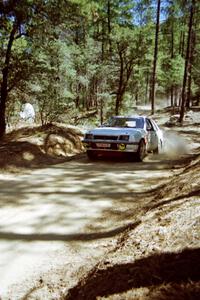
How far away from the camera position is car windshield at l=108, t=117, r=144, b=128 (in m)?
12.6

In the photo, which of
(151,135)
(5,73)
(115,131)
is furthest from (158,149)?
(5,73)

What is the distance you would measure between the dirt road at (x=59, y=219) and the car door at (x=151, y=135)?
9.55ft

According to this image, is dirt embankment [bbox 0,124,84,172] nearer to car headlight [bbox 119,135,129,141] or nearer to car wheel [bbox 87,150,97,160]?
car wheel [bbox 87,150,97,160]

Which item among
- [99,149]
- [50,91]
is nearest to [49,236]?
[99,149]

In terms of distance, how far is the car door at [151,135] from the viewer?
1301 cm

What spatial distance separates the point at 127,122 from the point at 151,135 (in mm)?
1186

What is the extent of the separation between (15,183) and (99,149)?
13.1 feet

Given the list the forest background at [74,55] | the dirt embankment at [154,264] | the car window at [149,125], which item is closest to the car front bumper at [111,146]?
the car window at [149,125]

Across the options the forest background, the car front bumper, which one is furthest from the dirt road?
the forest background

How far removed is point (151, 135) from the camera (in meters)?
13.3

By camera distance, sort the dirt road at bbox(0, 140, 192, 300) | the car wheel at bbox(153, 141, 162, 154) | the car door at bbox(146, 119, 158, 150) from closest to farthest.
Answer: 1. the dirt road at bbox(0, 140, 192, 300)
2. the car door at bbox(146, 119, 158, 150)
3. the car wheel at bbox(153, 141, 162, 154)

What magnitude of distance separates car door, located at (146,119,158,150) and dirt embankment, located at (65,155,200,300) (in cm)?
794

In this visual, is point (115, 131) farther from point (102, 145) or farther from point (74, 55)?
point (74, 55)

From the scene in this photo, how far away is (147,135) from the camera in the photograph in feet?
41.6
